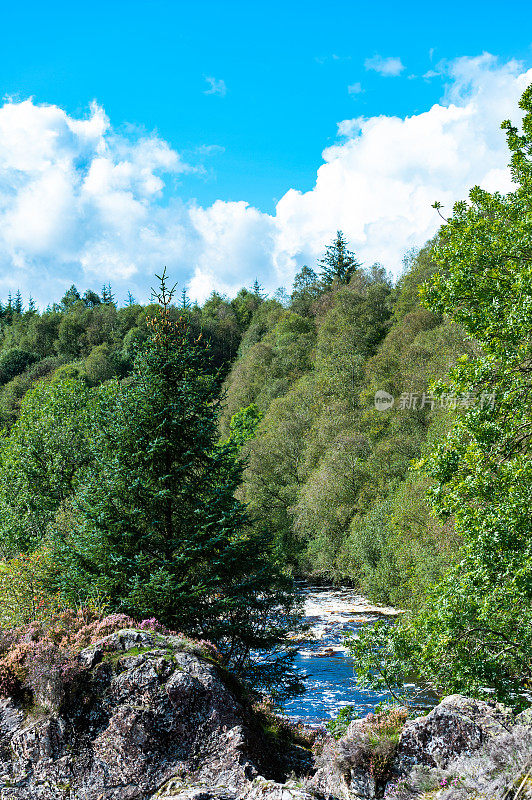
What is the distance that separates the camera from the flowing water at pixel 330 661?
57.2ft

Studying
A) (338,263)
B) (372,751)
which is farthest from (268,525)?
(338,263)

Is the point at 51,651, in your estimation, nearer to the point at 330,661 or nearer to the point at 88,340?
the point at 330,661

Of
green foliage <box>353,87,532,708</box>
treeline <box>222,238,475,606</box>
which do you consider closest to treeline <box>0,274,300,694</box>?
green foliage <box>353,87,532,708</box>

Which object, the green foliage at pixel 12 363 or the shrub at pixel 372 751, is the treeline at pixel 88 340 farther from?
the shrub at pixel 372 751

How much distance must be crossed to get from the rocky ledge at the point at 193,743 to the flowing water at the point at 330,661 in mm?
5035

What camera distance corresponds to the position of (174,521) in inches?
574

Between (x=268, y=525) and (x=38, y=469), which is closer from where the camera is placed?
(x=268, y=525)

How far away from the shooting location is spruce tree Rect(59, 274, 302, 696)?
13336mm

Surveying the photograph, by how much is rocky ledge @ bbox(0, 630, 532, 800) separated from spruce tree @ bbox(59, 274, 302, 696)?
441 centimetres

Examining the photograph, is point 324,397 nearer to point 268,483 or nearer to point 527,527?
point 268,483

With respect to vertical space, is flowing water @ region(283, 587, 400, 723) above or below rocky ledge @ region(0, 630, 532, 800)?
below

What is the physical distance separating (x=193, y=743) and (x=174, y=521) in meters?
7.29

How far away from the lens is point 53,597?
13820mm

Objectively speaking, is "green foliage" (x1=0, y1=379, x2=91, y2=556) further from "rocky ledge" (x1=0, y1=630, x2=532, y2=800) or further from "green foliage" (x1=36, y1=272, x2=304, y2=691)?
"rocky ledge" (x1=0, y1=630, x2=532, y2=800)
